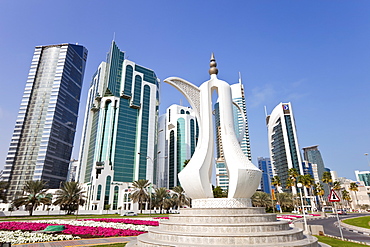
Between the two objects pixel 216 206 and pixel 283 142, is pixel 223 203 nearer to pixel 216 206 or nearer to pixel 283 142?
pixel 216 206

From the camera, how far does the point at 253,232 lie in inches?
354

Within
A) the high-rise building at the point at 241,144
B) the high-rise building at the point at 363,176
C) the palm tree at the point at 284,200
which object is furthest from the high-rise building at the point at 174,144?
the high-rise building at the point at 363,176

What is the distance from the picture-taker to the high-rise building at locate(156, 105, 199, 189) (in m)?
102

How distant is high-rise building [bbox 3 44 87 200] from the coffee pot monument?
88.8 metres

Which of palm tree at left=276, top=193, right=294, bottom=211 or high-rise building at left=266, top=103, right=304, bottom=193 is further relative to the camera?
high-rise building at left=266, top=103, right=304, bottom=193

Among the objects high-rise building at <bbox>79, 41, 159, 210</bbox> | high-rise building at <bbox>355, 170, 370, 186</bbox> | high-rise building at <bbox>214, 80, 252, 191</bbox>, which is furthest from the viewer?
high-rise building at <bbox>355, 170, 370, 186</bbox>

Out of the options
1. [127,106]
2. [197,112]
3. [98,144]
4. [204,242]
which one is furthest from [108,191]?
[204,242]

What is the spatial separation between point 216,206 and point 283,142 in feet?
355

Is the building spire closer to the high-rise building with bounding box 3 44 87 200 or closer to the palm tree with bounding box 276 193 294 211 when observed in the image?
the palm tree with bounding box 276 193 294 211

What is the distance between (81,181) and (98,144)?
16417 mm

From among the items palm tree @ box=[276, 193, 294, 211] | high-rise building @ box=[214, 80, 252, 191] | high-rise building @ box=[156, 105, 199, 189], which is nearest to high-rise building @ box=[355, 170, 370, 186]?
high-rise building @ box=[214, 80, 252, 191]

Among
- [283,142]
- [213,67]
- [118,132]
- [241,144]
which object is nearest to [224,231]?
[213,67]

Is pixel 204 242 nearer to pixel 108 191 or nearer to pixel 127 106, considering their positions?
pixel 108 191

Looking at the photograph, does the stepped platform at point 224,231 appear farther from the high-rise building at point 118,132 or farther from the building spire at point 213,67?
the high-rise building at point 118,132
